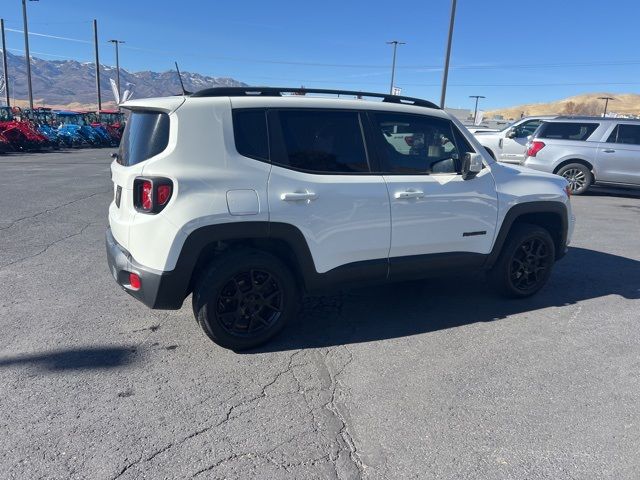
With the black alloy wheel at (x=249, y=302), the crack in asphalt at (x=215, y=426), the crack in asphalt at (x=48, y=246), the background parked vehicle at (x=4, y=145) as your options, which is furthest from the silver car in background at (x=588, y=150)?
the background parked vehicle at (x=4, y=145)

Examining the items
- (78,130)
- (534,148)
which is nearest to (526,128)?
(534,148)

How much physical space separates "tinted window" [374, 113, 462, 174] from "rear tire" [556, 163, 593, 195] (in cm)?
904

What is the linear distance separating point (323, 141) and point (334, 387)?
6.00ft

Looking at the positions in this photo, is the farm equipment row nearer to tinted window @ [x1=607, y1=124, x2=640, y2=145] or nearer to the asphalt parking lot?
the asphalt parking lot

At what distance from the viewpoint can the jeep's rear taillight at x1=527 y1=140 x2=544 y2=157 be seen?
12203 mm

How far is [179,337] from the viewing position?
395 centimetres

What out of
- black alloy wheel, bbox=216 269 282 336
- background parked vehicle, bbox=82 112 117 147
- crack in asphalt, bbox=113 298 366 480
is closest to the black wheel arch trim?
crack in asphalt, bbox=113 298 366 480

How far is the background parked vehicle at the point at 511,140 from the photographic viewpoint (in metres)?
15.2

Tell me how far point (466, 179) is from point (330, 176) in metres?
1.33

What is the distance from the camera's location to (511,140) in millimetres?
15281

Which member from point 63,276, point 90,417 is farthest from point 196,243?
point 63,276

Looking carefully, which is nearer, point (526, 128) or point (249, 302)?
point (249, 302)

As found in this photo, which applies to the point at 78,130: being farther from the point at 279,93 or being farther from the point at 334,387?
the point at 334,387

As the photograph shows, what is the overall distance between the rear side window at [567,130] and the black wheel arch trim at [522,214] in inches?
325
